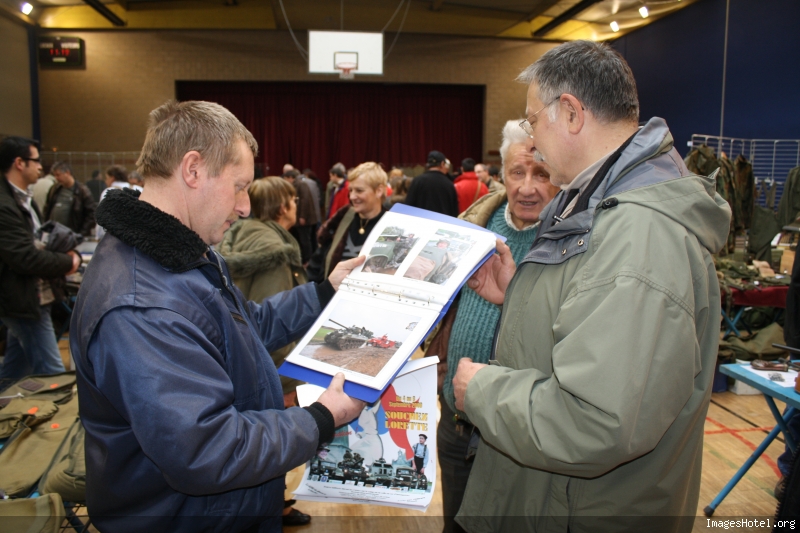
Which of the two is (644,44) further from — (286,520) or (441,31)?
(286,520)

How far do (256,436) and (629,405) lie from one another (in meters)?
0.68

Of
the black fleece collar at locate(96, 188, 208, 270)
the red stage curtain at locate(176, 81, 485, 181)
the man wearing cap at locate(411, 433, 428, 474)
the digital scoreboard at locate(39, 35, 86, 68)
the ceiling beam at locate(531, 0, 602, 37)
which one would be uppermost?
the ceiling beam at locate(531, 0, 602, 37)

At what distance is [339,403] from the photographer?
1.24 metres

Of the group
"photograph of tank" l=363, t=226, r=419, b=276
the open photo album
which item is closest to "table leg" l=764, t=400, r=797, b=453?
the open photo album

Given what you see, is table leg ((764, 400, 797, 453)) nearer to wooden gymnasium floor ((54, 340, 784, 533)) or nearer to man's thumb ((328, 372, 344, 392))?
wooden gymnasium floor ((54, 340, 784, 533))

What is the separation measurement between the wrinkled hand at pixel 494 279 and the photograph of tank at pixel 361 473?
1.85ft

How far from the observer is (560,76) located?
3.74 ft

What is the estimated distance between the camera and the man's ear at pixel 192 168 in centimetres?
113

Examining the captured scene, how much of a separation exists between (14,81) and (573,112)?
44.0ft

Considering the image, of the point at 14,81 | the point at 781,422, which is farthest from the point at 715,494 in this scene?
the point at 14,81

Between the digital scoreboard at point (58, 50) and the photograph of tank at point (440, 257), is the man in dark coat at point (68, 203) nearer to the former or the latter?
the photograph of tank at point (440, 257)

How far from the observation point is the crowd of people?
0.92 meters

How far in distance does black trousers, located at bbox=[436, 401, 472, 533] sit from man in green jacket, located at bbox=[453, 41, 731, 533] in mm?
489

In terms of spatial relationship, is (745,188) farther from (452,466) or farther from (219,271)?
(219,271)
